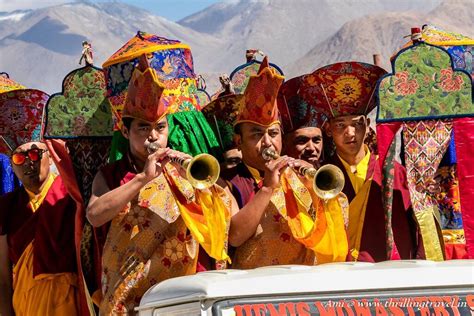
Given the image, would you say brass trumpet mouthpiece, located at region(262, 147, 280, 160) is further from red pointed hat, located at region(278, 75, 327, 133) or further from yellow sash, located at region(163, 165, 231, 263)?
red pointed hat, located at region(278, 75, 327, 133)

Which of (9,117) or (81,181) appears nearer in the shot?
(81,181)

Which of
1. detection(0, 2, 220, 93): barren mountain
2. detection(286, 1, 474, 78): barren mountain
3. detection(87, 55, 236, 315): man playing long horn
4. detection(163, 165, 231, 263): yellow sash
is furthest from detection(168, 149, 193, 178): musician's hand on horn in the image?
detection(0, 2, 220, 93): barren mountain

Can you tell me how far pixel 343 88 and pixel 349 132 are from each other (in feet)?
0.79

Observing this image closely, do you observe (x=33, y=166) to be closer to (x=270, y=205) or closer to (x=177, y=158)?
(x=270, y=205)

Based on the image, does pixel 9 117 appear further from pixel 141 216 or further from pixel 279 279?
pixel 279 279

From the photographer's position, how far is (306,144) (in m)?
7.29

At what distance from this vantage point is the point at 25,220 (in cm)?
778

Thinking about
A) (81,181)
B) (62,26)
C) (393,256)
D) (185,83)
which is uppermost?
(185,83)

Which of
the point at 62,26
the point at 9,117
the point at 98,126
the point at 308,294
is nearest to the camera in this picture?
the point at 308,294

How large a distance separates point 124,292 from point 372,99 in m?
1.90

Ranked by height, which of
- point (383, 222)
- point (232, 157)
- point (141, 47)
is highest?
point (141, 47)

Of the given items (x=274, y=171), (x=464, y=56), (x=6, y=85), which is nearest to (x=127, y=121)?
(x=274, y=171)

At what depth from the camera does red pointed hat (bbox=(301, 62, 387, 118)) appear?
23.8 ft

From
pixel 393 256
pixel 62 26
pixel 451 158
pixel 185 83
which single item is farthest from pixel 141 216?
pixel 62 26
